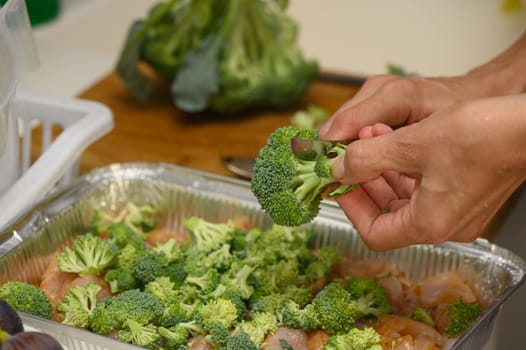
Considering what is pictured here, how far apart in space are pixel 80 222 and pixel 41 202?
0.12 m

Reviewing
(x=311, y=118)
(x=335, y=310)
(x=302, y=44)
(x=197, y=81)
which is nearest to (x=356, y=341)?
(x=335, y=310)

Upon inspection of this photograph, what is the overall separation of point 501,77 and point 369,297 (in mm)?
590

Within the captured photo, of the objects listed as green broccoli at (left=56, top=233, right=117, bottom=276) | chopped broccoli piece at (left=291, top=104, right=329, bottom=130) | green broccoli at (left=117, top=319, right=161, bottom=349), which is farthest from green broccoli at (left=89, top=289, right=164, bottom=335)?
chopped broccoli piece at (left=291, top=104, right=329, bottom=130)

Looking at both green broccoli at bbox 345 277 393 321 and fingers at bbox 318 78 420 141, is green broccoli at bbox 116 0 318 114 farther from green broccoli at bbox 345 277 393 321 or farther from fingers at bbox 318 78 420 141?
green broccoli at bbox 345 277 393 321

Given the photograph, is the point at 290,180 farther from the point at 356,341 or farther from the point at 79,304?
the point at 79,304

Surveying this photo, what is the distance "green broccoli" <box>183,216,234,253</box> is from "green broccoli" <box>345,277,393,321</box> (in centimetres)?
28

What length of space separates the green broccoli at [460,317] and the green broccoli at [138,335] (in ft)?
1.71

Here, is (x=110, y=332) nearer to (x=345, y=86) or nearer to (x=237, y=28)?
(x=237, y=28)

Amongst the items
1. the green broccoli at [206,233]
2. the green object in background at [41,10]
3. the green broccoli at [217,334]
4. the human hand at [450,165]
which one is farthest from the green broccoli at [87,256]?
the green object in background at [41,10]

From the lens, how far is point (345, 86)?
2.59 m

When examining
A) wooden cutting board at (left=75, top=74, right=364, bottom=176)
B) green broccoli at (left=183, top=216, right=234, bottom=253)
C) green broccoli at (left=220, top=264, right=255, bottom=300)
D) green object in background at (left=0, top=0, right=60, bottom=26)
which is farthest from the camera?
green object in background at (left=0, top=0, right=60, bottom=26)

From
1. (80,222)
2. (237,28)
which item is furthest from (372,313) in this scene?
(237,28)

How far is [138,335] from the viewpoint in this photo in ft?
4.47

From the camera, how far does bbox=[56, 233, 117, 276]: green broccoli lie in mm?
1537
